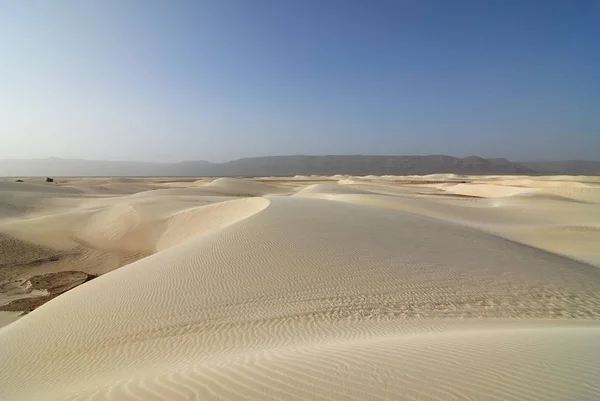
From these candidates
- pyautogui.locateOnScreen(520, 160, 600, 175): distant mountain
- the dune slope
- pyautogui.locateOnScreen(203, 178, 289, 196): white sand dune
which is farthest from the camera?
pyautogui.locateOnScreen(520, 160, 600, 175): distant mountain

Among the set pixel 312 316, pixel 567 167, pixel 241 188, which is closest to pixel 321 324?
pixel 312 316

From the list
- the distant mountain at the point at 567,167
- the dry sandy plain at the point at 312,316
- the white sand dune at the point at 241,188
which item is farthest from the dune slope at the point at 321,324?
the distant mountain at the point at 567,167

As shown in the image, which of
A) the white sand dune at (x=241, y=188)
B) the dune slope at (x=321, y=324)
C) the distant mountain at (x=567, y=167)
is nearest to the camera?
the dune slope at (x=321, y=324)

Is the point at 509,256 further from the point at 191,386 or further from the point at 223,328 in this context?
the point at 191,386

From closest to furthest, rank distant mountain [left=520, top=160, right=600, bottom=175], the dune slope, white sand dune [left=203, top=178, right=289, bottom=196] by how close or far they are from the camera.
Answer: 1. the dune slope
2. white sand dune [left=203, top=178, right=289, bottom=196]
3. distant mountain [left=520, top=160, right=600, bottom=175]

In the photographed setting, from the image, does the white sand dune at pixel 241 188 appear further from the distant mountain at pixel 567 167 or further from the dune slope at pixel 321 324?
the distant mountain at pixel 567 167

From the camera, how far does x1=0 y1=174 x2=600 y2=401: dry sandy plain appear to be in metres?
3.26

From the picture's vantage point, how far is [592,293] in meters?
7.75

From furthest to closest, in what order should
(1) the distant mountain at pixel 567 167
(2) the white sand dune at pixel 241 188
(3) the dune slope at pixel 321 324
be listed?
1. (1) the distant mountain at pixel 567 167
2. (2) the white sand dune at pixel 241 188
3. (3) the dune slope at pixel 321 324

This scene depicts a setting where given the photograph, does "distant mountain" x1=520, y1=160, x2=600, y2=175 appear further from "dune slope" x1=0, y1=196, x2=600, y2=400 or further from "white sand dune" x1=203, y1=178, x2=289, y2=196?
"dune slope" x1=0, y1=196, x2=600, y2=400

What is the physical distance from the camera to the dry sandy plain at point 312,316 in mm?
3256

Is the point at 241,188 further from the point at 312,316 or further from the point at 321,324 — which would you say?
the point at 321,324

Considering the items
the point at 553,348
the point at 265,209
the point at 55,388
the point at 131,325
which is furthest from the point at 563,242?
the point at 55,388

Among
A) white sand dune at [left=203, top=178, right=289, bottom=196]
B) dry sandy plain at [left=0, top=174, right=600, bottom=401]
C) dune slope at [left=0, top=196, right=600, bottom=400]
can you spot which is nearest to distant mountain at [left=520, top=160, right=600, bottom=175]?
white sand dune at [left=203, top=178, right=289, bottom=196]
